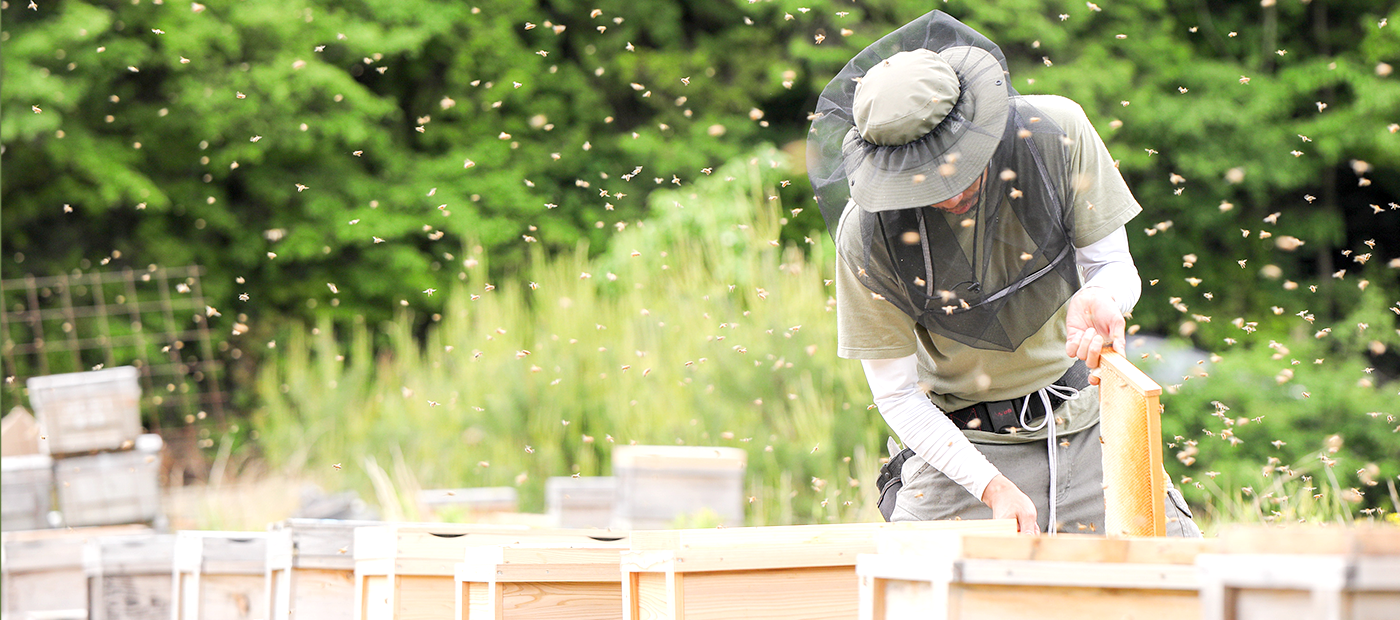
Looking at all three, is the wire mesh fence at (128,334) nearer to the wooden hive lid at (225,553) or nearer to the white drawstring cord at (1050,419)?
the wooden hive lid at (225,553)

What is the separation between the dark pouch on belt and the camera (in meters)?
2.28

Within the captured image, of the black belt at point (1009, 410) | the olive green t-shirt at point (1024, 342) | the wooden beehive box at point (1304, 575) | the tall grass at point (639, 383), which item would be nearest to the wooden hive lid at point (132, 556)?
the tall grass at point (639, 383)

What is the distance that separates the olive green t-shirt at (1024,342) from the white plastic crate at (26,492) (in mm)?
4808

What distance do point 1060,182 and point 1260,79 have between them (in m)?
8.59

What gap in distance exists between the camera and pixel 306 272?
1073cm

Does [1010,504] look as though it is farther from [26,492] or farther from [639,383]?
[26,492]

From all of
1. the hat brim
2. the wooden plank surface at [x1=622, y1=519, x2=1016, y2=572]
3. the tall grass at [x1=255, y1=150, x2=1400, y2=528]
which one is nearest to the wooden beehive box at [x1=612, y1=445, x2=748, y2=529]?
the tall grass at [x1=255, y1=150, x2=1400, y2=528]

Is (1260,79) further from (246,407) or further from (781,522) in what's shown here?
(246,407)

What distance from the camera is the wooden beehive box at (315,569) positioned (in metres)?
2.60

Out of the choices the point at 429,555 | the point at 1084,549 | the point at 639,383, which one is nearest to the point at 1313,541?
the point at 1084,549

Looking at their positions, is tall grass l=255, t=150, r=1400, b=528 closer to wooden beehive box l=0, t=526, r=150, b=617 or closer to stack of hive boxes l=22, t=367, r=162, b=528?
stack of hive boxes l=22, t=367, r=162, b=528

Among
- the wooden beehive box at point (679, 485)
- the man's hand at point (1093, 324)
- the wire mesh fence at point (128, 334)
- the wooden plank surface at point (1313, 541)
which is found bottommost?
the wooden plank surface at point (1313, 541)

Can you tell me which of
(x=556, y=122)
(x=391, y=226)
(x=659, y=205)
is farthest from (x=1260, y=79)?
(x=391, y=226)

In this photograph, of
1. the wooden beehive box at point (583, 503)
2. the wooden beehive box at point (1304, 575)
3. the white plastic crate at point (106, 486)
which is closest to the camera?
the wooden beehive box at point (1304, 575)
